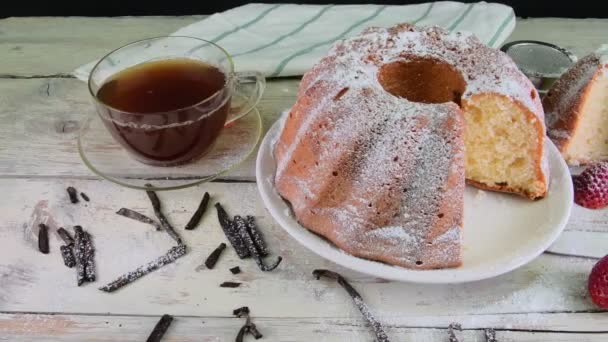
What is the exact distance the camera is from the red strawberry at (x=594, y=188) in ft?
4.21

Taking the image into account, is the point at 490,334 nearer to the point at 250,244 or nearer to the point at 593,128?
the point at 250,244

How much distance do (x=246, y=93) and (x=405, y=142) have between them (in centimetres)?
55

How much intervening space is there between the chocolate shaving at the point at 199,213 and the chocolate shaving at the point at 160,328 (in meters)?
0.22

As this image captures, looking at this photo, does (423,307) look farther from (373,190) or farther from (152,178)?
(152,178)

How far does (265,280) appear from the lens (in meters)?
1.16

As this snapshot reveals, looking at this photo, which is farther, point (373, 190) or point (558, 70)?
point (558, 70)

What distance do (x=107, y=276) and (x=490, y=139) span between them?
2.48ft

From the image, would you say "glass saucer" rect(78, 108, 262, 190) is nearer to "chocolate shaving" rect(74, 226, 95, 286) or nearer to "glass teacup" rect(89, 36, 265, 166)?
"glass teacup" rect(89, 36, 265, 166)

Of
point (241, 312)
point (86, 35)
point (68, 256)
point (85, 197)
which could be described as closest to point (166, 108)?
point (85, 197)

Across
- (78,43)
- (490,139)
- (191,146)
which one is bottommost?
(78,43)

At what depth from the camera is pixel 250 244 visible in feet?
3.99

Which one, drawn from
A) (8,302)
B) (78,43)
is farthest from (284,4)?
(8,302)

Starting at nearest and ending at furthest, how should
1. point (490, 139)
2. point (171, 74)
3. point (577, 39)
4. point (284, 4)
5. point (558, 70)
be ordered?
point (490, 139) → point (171, 74) → point (558, 70) → point (577, 39) → point (284, 4)

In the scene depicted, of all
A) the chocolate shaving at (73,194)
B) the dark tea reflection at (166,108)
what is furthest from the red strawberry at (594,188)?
the chocolate shaving at (73,194)
